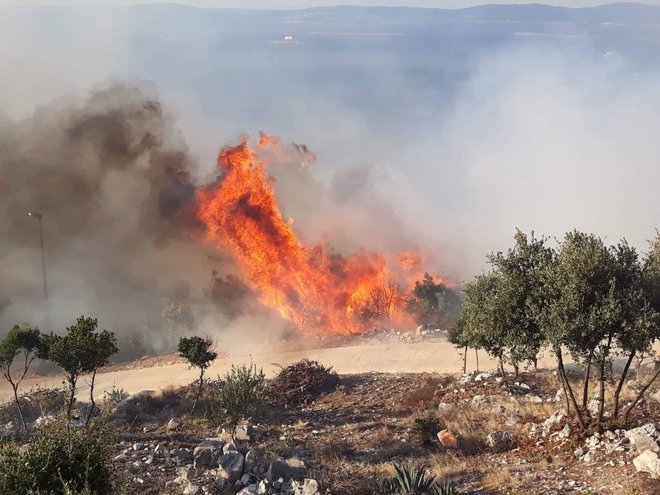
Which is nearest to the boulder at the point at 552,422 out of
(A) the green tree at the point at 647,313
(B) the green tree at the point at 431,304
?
(A) the green tree at the point at 647,313

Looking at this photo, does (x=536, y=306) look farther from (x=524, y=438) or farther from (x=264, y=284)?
(x=264, y=284)

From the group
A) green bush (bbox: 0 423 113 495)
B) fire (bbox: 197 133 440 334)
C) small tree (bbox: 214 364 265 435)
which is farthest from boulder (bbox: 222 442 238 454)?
fire (bbox: 197 133 440 334)

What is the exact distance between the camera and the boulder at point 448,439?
17.2m

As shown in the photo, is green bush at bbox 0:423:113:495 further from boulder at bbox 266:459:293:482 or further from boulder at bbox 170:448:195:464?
boulder at bbox 170:448:195:464

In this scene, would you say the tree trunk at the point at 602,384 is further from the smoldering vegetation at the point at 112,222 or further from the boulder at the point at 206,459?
the smoldering vegetation at the point at 112,222

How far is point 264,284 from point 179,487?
1380 inches

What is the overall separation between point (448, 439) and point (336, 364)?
59.8ft

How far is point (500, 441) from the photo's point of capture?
1669 centimetres

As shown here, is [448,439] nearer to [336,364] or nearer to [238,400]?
[238,400]

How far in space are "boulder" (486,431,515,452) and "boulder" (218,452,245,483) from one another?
8.01 metres

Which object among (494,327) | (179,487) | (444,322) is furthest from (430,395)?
(444,322)

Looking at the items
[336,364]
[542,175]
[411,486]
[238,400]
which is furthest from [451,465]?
[542,175]

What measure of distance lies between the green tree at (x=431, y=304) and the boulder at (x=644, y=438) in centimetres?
2952

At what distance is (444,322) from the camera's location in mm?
43656
